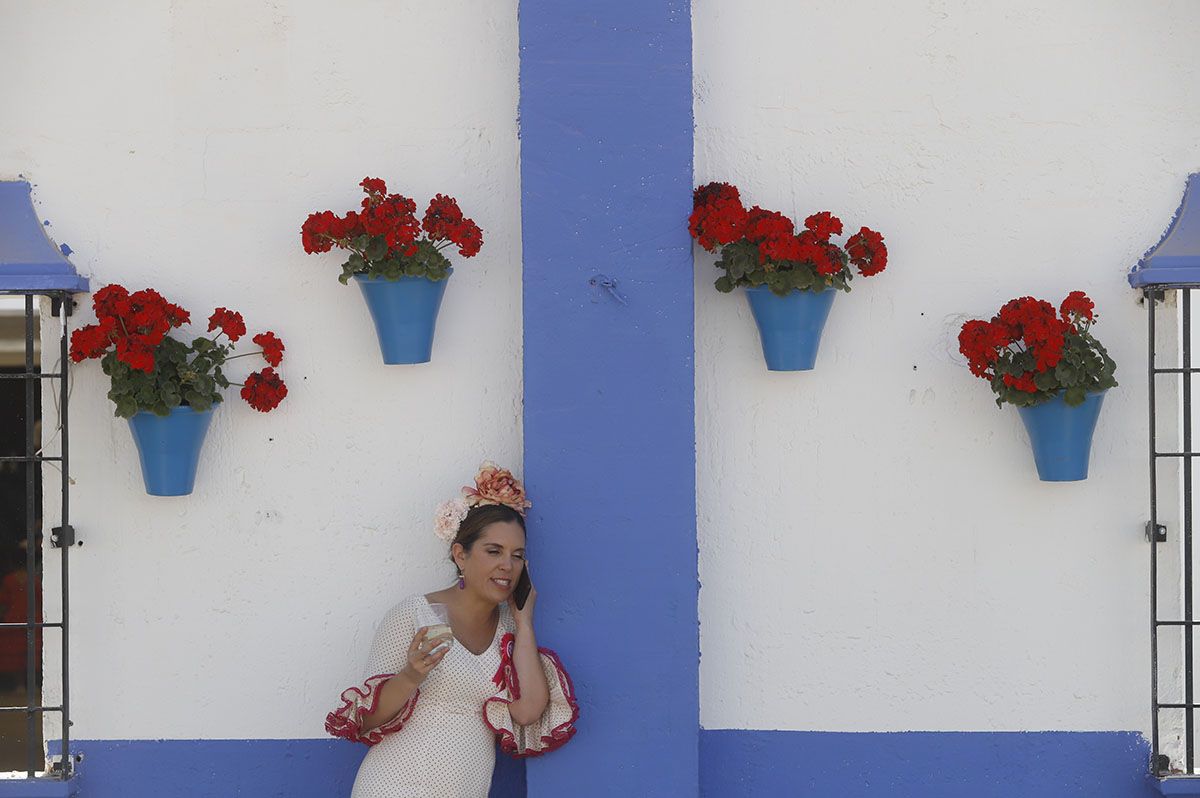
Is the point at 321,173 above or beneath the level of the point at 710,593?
above

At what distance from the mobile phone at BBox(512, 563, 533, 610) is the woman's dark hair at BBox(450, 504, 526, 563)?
5.7 inches

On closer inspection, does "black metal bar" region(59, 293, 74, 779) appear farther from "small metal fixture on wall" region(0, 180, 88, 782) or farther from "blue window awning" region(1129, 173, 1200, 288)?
"blue window awning" region(1129, 173, 1200, 288)

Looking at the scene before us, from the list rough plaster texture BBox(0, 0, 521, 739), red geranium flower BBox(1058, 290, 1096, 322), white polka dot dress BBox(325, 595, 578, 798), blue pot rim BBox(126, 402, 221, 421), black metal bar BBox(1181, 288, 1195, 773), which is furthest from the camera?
rough plaster texture BBox(0, 0, 521, 739)

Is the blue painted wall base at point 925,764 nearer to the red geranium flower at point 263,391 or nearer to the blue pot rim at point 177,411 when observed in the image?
the red geranium flower at point 263,391

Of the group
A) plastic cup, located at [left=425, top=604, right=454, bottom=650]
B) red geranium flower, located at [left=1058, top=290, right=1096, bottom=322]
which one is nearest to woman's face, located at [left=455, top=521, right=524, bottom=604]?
plastic cup, located at [left=425, top=604, right=454, bottom=650]

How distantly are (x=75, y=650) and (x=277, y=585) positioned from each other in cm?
64

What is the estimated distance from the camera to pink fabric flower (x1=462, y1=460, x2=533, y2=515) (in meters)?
3.96

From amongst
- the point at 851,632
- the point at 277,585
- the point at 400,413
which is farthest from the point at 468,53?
the point at 851,632

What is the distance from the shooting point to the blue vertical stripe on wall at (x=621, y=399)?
13.2 ft

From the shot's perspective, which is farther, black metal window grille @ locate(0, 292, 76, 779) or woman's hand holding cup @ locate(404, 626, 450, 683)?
black metal window grille @ locate(0, 292, 76, 779)

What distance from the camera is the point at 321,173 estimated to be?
429 centimetres

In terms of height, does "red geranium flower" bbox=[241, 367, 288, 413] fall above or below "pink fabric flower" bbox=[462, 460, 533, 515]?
above

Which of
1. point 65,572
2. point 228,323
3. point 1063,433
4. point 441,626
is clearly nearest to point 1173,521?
point 1063,433

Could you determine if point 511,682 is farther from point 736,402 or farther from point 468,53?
point 468,53
